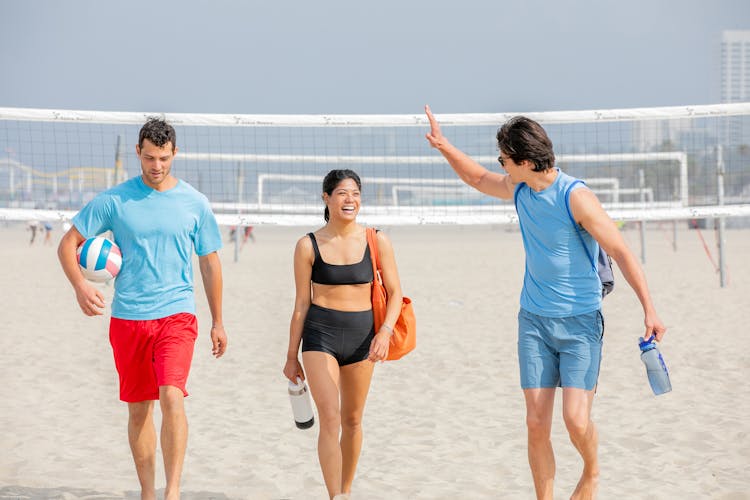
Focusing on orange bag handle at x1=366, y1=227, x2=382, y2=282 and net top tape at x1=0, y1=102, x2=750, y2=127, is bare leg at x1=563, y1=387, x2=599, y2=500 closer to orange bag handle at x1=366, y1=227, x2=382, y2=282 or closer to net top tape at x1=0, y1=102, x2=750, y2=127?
orange bag handle at x1=366, y1=227, x2=382, y2=282

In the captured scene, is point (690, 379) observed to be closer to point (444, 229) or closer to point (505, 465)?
point (505, 465)

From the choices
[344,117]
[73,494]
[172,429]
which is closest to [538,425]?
[172,429]

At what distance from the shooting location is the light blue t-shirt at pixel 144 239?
136 inches

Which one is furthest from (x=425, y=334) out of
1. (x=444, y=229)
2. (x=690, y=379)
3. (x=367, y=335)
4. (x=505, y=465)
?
(x=444, y=229)

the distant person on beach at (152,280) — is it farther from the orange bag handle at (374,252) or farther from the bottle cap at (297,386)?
the orange bag handle at (374,252)

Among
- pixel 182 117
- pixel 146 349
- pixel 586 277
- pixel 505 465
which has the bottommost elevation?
pixel 505 465

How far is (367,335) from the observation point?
3564mm

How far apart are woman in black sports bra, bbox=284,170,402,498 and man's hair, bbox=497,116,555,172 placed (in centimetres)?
69

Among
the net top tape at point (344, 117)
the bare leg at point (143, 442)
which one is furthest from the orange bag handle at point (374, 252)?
the net top tape at point (344, 117)

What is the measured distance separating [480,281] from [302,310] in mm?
11192

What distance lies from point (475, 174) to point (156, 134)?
1285 millimetres

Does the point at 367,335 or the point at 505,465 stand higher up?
the point at 367,335

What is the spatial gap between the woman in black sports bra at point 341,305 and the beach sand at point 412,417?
78 cm

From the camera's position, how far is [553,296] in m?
3.24
